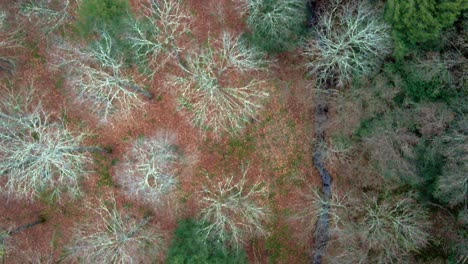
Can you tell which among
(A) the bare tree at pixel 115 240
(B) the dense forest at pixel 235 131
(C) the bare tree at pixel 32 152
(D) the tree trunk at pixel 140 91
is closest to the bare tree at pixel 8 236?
(B) the dense forest at pixel 235 131

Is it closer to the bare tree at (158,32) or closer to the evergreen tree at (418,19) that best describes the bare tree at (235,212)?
the bare tree at (158,32)

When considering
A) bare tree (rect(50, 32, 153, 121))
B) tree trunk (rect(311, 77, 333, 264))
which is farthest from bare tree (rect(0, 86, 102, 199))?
tree trunk (rect(311, 77, 333, 264))

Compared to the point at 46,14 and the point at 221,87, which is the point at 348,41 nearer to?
the point at 221,87

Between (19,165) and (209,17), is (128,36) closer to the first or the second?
(209,17)

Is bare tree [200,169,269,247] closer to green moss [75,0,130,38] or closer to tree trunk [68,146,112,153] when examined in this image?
tree trunk [68,146,112,153]

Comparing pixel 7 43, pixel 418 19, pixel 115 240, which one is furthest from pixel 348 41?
pixel 7 43

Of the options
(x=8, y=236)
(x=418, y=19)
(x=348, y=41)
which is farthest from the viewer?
(x=8, y=236)
